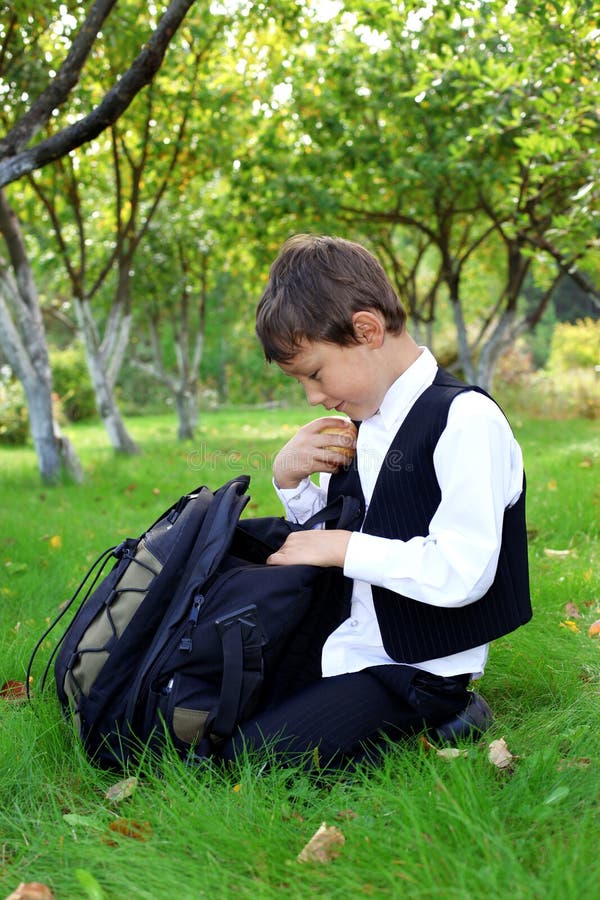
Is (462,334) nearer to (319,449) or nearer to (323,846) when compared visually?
(319,449)

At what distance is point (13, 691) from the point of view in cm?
314

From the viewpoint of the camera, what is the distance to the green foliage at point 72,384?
74.4 feet

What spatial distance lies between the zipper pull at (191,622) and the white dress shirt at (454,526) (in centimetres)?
42

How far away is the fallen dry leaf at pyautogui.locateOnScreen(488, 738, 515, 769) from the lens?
229cm

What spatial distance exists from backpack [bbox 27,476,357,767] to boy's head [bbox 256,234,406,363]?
51 centimetres

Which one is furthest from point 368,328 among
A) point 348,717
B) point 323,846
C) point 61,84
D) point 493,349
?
point 493,349

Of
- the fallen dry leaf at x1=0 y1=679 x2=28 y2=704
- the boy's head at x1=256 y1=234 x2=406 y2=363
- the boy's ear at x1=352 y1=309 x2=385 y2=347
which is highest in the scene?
the boy's head at x1=256 y1=234 x2=406 y2=363

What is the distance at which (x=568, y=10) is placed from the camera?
5055 mm

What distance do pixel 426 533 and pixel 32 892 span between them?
51.5 inches

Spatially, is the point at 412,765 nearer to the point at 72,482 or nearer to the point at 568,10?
the point at 568,10

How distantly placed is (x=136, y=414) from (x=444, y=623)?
2795 centimetres

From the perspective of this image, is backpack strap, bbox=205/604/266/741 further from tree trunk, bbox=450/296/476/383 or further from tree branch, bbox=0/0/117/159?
tree trunk, bbox=450/296/476/383

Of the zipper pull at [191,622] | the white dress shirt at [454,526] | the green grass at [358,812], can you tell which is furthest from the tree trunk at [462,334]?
the zipper pull at [191,622]

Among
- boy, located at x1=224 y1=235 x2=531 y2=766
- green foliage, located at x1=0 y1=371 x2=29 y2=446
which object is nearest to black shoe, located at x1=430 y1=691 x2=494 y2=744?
boy, located at x1=224 y1=235 x2=531 y2=766
